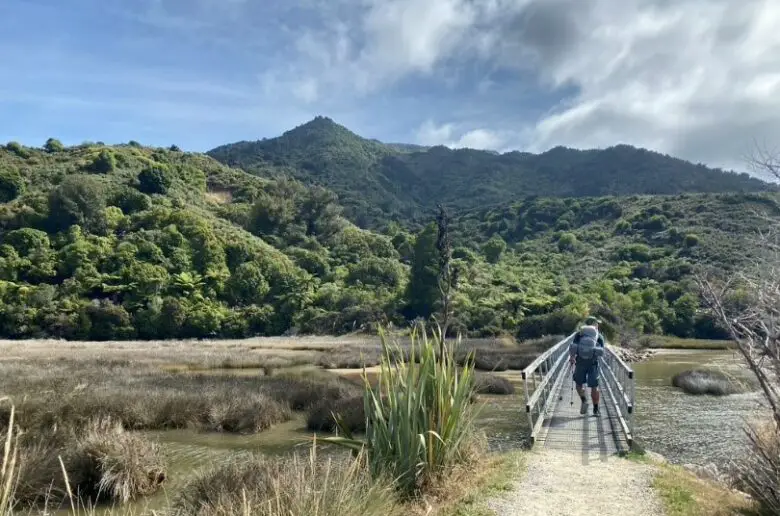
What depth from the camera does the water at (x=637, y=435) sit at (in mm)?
11039

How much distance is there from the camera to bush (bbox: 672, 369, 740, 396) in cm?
2109

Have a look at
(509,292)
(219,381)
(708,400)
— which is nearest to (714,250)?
(509,292)

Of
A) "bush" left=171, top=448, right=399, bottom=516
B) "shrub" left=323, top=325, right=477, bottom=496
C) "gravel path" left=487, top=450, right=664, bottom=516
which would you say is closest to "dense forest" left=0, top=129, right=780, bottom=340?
"gravel path" left=487, top=450, right=664, bottom=516

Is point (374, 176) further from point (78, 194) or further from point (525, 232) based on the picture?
point (78, 194)

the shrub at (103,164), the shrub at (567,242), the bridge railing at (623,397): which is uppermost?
the shrub at (103,164)

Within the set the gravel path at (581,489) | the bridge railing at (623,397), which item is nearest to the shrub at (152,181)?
the bridge railing at (623,397)

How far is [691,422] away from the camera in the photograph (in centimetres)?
1559

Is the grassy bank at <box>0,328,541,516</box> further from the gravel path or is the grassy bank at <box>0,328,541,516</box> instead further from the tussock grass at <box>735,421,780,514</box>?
the tussock grass at <box>735,421,780,514</box>

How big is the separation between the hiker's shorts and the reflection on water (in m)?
2.33

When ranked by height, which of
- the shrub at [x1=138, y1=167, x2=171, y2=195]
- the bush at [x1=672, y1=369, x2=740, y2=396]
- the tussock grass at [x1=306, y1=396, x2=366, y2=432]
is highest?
the shrub at [x1=138, y1=167, x2=171, y2=195]

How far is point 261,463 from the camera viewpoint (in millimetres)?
7543

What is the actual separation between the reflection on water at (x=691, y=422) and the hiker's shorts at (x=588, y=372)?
233 cm

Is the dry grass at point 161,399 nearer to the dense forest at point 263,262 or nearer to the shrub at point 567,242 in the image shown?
the dense forest at point 263,262

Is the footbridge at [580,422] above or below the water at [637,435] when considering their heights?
above
